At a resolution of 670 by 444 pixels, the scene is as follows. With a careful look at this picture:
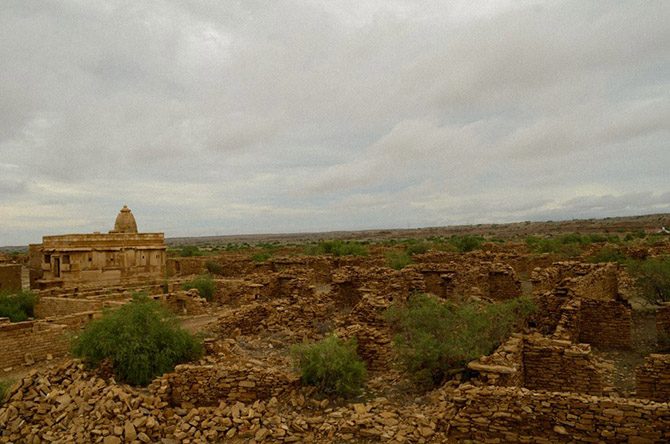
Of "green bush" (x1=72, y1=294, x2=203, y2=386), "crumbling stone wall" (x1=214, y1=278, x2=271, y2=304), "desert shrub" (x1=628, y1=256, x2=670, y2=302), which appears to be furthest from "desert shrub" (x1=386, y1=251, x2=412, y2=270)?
"green bush" (x1=72, y1=294, x2=203, y2=386)

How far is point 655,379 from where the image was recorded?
7.36 meters

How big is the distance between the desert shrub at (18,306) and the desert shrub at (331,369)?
14.6 meters

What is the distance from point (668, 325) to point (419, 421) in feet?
26.4

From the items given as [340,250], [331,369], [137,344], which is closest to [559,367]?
[331,369]

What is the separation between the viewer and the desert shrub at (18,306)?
56.4ft

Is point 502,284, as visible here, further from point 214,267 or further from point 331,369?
point 214,267

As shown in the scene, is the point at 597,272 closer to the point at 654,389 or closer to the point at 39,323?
the point at 654,389

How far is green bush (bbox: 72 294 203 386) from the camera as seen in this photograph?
8.91 metres

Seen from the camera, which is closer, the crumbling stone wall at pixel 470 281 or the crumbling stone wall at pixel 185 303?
the crumbling stone wall at pixel 470 281

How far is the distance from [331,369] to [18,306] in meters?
16.1

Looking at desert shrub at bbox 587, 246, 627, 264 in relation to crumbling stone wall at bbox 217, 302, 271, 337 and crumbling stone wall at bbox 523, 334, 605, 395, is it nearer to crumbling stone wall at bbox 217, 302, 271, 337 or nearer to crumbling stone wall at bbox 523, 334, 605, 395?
crumbling stone wall at bbox 523, 334, 605, 395

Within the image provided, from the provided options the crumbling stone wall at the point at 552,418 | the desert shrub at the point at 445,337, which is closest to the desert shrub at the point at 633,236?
the desert shrub at the point at 445,337

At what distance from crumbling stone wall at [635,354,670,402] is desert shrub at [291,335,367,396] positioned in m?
4.61

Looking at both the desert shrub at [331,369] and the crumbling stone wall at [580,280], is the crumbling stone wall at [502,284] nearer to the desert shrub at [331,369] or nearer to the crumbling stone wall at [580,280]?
the crumbling stone wall at [580,280]
